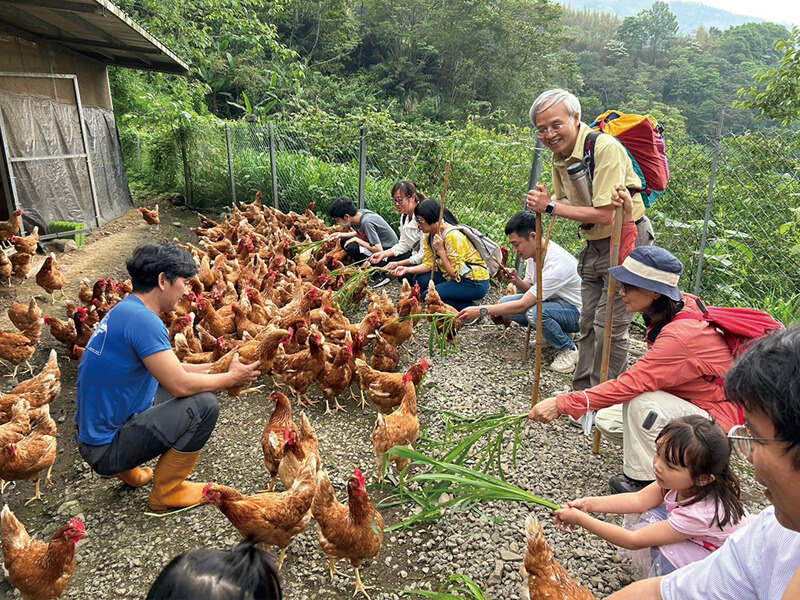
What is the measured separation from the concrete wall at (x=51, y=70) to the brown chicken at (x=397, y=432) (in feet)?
28.7

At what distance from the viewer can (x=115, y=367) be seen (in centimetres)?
285

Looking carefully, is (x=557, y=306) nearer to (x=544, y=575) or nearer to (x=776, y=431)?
(x=544, y=575)

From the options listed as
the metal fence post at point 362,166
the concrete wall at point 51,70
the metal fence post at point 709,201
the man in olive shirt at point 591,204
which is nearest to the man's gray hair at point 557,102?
the man in olive shirt at point 591,204

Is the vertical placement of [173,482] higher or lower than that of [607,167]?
lower

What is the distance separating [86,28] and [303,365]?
302 inches

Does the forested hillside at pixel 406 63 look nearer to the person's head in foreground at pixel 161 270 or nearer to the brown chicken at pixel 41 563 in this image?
the person's head in foreground at pixel 161 270

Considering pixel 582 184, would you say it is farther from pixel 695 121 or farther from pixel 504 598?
pixel 695 121

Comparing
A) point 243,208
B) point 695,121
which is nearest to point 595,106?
point 695,121

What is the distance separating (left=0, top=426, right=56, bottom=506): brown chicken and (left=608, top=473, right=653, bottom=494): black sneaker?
3.78 metres

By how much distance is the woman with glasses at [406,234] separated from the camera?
6.16m

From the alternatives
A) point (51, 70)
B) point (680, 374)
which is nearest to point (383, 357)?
point (680, 374)

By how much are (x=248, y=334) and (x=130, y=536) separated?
2.34m

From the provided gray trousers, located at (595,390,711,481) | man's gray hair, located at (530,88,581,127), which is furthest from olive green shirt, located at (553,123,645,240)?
gray trousers, located at (595,390,711,481)

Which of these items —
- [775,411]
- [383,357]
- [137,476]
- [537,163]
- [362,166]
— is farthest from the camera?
[362,166]
